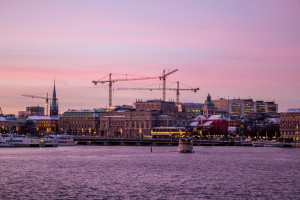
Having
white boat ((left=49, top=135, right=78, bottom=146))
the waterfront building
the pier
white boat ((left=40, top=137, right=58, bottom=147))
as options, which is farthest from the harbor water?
the waterfront building

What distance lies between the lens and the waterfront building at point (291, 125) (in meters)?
190

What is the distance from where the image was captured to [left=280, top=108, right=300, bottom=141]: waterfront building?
18970 centimetres

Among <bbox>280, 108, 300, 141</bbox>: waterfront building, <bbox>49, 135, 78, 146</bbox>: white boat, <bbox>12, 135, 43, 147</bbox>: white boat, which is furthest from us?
<bbox>280, 108, 300, 141</bbox>: waterfront building

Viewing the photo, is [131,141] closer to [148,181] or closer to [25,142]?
[25,142]

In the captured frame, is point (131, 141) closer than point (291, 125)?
Yes

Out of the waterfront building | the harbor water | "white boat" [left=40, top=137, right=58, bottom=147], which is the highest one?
the waterfront building

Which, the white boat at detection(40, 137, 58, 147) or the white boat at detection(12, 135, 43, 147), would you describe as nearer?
the white boat at detection(12, 135, 43, 147)

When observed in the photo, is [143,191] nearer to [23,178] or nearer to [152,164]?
[23,178]

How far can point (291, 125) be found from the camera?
7544 inches

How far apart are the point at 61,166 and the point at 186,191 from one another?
30.6m

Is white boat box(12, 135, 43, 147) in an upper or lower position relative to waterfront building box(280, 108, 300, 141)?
lower

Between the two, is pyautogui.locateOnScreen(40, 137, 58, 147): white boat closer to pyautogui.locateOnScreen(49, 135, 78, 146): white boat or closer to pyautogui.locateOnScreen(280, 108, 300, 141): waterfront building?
pyautogui.locateOnScreen(49, 135, 78, 146): white boat

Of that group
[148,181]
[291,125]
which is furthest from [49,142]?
[148,181]

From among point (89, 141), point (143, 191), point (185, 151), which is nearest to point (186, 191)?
point (143, 191)
